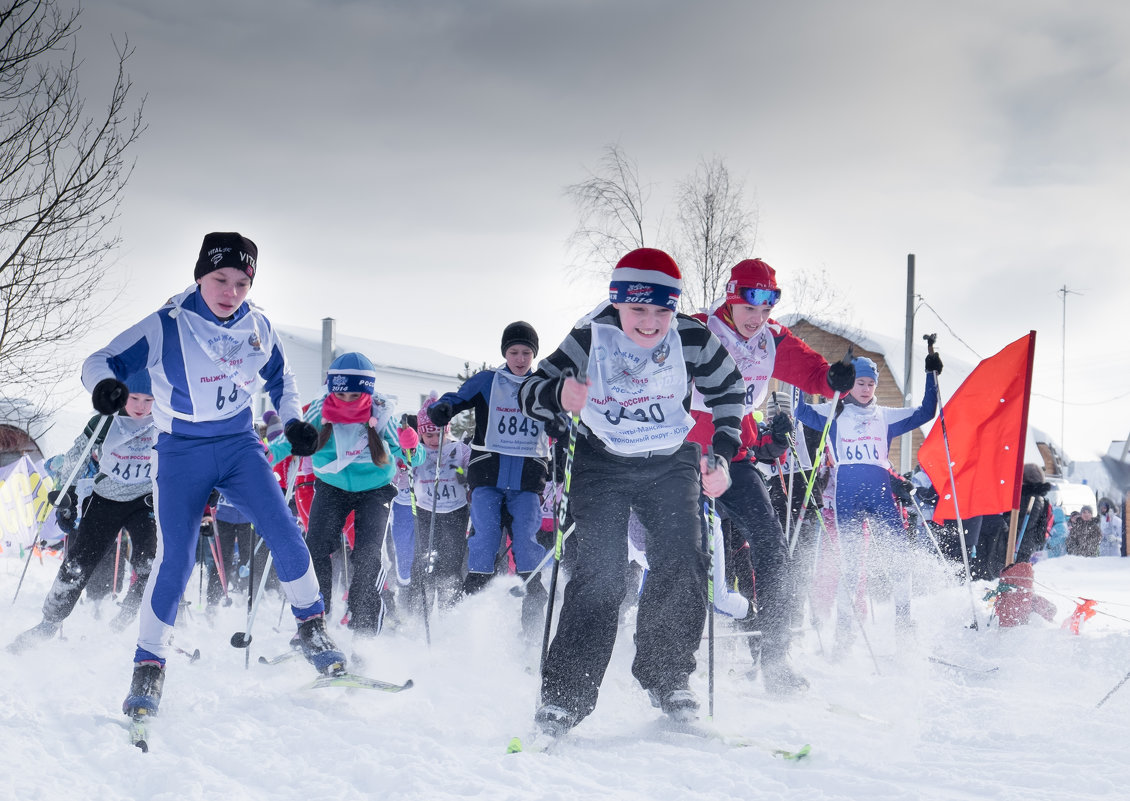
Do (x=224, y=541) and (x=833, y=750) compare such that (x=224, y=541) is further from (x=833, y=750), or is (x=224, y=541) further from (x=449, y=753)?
(x=833, y=750)

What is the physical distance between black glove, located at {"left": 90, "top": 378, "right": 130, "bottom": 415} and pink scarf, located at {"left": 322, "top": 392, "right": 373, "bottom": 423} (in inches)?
85.4

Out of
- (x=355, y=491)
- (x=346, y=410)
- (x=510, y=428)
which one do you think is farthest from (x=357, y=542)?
(x=510, y=428)

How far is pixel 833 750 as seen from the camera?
128 inches

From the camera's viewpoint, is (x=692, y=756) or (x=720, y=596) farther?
(x=720, y=596)

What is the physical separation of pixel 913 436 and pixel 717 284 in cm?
1089

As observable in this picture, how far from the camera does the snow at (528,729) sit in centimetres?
286

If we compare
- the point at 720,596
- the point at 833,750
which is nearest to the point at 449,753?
the point at 833,750

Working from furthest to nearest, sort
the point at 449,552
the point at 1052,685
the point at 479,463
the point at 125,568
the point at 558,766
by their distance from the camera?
the point at 125,568 < the point at 449,552 < the point at 479,463 < the point at 1052,685 < the point at 558,766

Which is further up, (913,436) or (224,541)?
(913,436)

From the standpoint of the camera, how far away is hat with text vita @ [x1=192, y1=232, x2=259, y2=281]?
3.93 m

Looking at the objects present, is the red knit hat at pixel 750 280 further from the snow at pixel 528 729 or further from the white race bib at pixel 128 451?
the white race bib at pixel 128 451

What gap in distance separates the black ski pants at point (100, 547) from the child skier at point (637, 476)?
3193mm

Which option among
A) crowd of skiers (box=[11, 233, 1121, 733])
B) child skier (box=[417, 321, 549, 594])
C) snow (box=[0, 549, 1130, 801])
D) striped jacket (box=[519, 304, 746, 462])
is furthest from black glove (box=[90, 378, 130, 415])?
child skier (box=[417, 321, 549, 594])

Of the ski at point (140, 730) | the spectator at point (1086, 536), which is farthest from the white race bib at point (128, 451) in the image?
the spectator at point (1086, 536)
